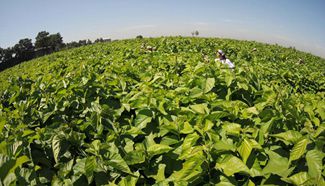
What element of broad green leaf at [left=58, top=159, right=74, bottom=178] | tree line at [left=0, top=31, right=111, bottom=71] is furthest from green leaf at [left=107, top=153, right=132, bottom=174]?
tree line at [left=0, top=31, right=111, bottom=71]

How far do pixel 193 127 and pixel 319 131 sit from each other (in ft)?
3.19

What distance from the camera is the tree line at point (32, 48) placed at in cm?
4398

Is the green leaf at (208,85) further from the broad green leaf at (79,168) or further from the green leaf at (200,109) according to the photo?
the broad green leaf at (79,168)

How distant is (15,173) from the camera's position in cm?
170

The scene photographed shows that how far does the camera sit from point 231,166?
1.82m

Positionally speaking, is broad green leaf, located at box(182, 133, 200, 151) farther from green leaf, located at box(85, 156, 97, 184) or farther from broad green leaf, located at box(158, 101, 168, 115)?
green leaf, located at box(85, 156, 97, 184)

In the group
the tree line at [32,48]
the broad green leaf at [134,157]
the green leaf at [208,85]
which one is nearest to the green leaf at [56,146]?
the broad green leaf at [134,157]

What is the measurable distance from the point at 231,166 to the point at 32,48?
175ft

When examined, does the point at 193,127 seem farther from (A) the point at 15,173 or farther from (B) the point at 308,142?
(A) the point at 15,173

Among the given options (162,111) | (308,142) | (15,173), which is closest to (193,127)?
(162,111)

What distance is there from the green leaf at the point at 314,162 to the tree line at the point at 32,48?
42928mm

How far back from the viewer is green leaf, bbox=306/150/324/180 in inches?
68.2

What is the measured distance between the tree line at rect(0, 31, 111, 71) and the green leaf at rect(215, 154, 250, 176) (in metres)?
42.7

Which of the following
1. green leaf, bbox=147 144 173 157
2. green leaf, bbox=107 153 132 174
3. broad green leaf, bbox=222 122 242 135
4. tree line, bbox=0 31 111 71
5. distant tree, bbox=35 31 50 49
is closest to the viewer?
green leaf, bbox=107 153 132 174
